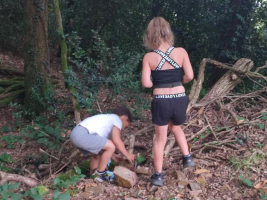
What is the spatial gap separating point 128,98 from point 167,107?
2.73 metres

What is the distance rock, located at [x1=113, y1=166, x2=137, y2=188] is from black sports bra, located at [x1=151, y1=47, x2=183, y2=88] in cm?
112

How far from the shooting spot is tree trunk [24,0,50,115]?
5520 mm

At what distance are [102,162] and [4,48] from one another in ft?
30.5

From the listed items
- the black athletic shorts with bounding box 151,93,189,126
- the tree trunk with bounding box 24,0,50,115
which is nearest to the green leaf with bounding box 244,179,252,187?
the black athletic shorts with bounding box 151,93,189,126

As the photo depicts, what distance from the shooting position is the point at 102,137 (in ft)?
A: 10.7

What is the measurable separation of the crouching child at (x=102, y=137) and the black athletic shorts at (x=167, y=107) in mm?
603

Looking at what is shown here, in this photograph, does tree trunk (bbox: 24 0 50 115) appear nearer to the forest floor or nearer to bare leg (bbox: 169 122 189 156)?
the forest floor

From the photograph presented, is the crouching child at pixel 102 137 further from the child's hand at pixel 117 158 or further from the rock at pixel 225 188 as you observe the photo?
the rock at pixel 225 188

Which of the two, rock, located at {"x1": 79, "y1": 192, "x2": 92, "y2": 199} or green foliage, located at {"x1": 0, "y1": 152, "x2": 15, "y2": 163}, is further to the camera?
green foliage, located at {"x1": 0, "y1": 152, "x2": 15, "y2": 163}

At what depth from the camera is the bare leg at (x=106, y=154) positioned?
3.24 metres

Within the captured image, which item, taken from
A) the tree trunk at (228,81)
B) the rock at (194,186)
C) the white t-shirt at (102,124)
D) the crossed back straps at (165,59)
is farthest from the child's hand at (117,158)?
the tree trunk at (228,81)

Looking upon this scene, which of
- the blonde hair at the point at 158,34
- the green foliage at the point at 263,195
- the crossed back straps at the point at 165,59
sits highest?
the blonde hair at the point at 158,34

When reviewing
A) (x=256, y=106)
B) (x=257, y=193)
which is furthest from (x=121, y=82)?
(x=257, y=193)

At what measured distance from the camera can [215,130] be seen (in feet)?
13.6
